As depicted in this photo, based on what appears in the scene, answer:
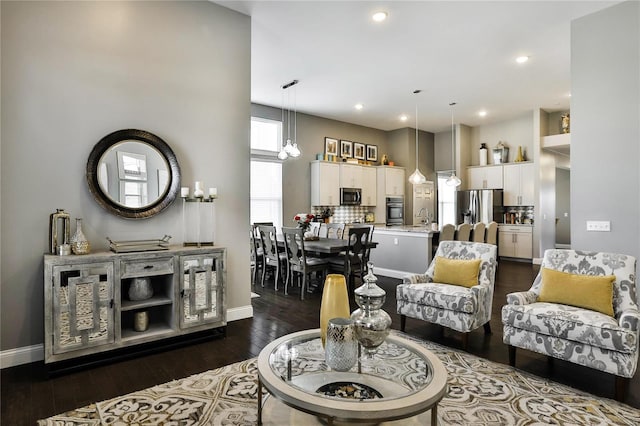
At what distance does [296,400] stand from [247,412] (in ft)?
2.65

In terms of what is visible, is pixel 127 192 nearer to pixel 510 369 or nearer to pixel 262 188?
pixel 510 369

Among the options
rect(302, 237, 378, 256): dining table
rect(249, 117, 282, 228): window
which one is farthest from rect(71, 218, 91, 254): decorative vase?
rect(249, 117, 282, 228): window

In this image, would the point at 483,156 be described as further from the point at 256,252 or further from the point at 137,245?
the point at 137,245

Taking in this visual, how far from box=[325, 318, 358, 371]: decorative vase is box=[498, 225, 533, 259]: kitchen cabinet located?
25.6ft

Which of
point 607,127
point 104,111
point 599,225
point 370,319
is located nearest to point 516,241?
point 599,225

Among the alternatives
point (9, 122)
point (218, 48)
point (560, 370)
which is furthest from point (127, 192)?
point (560, 370)

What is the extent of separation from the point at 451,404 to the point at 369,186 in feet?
23.4

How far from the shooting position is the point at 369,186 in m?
9.09

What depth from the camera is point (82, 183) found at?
3078mm

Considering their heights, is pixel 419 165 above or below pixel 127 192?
above

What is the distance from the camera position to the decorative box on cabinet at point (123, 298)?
8.57ft

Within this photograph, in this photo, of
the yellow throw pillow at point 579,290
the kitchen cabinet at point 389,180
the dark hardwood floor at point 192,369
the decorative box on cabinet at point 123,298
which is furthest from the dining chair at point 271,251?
the kitchen cabinet at point 389,180

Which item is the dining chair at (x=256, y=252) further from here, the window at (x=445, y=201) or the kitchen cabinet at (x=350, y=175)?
the window at (x=445, y=201)

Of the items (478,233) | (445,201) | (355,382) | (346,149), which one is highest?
(346,149)
